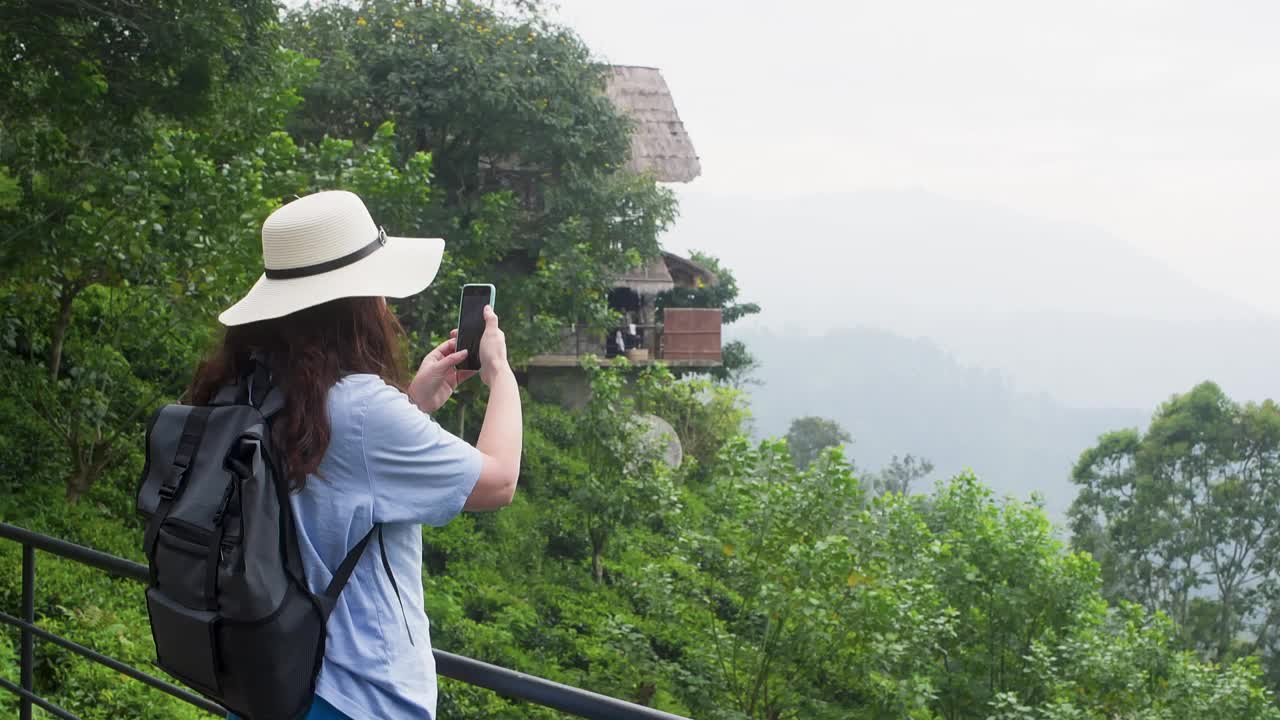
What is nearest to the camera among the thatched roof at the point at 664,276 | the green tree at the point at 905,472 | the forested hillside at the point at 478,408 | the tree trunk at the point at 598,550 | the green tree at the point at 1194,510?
the forested hillside at the point at 478,408

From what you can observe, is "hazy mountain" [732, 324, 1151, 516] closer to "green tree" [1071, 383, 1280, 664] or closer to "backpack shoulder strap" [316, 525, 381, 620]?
"green tree" [1071, 383, 1280, 664]

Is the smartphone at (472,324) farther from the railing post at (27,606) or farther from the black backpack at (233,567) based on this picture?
the railing post at (27,606)

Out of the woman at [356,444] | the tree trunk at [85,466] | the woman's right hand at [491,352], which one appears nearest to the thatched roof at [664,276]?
the tree trunk at [85,466]

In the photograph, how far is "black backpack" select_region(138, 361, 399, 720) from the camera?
1.30 metres

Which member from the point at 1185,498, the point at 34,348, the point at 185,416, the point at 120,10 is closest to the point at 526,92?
the point at 34,348

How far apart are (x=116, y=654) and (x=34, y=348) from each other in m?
4.29

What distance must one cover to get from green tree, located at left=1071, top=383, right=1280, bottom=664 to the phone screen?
97.2 ft

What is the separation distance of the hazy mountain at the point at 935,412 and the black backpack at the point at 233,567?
16155 centimetres

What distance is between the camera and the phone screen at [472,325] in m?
1.67

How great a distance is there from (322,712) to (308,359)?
0.45 metres

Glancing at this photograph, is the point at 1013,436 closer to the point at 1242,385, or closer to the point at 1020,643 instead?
the point at 1242,385

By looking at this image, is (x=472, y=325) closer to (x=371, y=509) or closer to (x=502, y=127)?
(x=371, y=509)

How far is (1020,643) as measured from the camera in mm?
14766

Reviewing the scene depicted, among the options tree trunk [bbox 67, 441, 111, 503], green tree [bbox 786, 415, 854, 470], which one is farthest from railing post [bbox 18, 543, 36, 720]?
green tree [bbox 786, 415, 854, 470]
